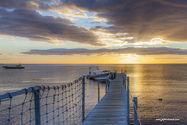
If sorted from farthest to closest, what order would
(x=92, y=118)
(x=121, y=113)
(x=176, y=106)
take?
(x=176, y=106) → (x=121, y=113) → (x=92, y=118)

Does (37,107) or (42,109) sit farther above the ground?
(37,107)

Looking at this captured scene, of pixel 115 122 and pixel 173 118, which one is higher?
pixel 115 122

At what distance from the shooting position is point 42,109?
1756cm

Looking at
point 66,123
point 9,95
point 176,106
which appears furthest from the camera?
point 176,106

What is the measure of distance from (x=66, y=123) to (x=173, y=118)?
38.8 ft

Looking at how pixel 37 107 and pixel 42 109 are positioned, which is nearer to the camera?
pixel 37 107

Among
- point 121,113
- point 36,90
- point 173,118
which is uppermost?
point 36,90

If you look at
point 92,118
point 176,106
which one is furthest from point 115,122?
point 176,106

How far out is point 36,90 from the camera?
322cm

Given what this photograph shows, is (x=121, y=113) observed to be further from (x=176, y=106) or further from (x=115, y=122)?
(x=176, y=106)

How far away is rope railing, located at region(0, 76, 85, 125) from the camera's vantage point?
314 centimetres

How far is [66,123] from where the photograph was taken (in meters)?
14.5

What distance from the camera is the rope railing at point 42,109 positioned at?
3143mm

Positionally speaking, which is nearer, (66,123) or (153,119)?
(66,123)
